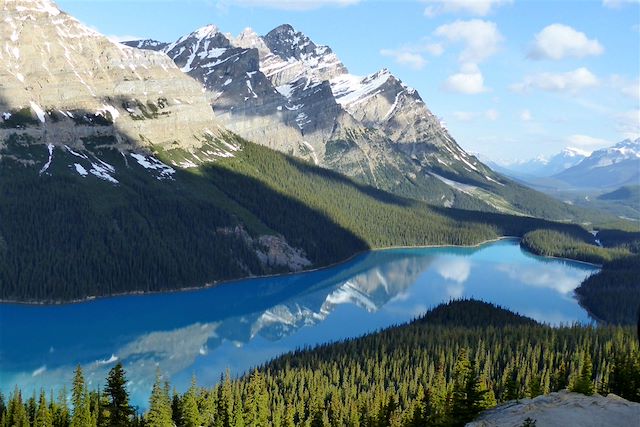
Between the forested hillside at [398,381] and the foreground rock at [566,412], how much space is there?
15.7 feet

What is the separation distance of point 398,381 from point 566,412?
53.4 metres

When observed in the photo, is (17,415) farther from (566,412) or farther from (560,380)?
(560,380)

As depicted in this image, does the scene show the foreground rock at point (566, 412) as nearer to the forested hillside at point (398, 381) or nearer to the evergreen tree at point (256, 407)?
the forested hillside at point (398, 381)

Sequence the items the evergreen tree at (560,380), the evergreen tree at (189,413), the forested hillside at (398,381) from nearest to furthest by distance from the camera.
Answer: the forested hillside at (398,381) → the evergreen tree at (189,413) → the evergreen tree at (560,380)

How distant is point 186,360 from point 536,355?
2846 inches

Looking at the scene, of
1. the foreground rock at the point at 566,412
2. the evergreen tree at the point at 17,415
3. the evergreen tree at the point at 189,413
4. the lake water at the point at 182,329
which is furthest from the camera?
the lake water at the point at 182,329

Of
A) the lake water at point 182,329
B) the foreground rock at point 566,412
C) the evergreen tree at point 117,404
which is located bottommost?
the lake water at point 182,329

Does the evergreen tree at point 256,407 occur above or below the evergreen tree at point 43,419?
below

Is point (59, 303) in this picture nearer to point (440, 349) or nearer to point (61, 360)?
point (61, 360)

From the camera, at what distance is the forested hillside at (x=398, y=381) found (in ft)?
226

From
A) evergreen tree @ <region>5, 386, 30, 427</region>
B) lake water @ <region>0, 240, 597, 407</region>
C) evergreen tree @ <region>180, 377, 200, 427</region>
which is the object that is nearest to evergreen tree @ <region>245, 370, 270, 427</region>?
evergreen tree @ <region>180, 377, 200, 427</region>

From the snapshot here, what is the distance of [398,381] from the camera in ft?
334

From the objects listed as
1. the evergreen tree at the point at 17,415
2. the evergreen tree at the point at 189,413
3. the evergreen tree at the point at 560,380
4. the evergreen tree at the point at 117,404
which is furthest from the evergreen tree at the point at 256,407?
the evergreen tree at the point at 560,380

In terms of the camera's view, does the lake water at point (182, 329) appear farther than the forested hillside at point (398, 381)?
Yes
